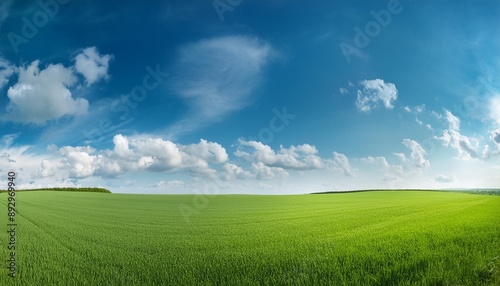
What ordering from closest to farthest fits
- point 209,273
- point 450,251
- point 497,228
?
point 209,273 < point 450,251 < point 497,228

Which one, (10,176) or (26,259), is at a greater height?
(10,176)

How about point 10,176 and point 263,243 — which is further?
point 263,243

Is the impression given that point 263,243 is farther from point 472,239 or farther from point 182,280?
point 472,239

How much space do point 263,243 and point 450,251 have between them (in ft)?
23.8

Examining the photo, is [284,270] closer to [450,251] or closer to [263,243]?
[263,243]

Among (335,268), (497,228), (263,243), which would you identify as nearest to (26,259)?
(263,243)

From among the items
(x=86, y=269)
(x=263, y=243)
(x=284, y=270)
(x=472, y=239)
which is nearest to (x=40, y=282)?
(x=86, y=269)

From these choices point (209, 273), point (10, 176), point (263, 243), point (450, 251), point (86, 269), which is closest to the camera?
A: point (209, 273)

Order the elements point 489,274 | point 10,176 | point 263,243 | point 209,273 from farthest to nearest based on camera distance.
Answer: point 263,243 → point 10,176 → point 209,273 → point 489,274

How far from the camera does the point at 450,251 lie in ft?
42.5

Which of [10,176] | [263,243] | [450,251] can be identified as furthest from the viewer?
[263,243]

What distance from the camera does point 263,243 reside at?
1565 cm

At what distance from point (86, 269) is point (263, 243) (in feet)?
23.5

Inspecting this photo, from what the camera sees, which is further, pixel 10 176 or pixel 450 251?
pixel 10 176
